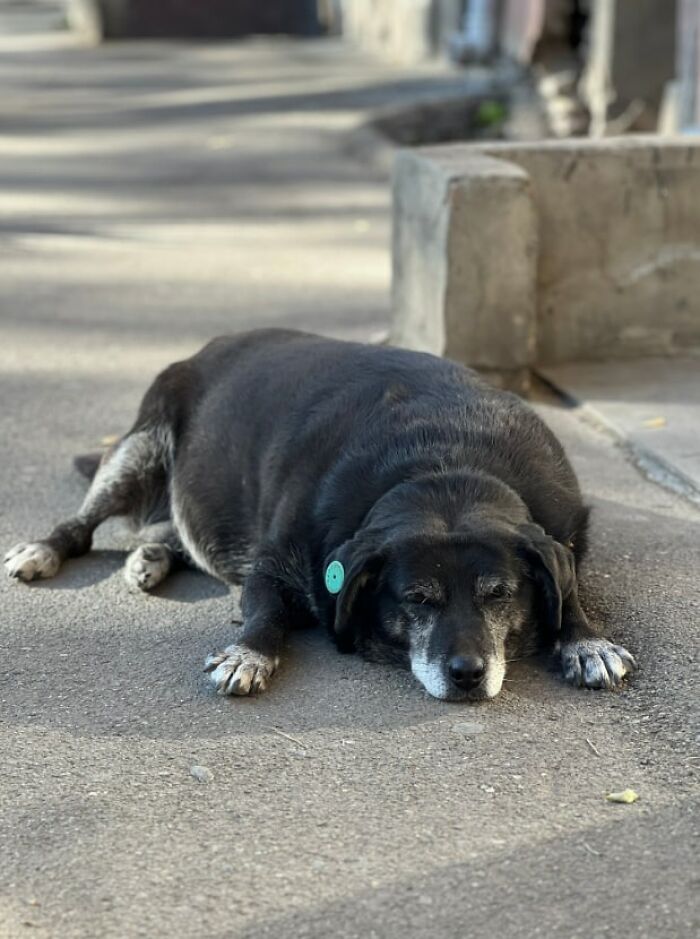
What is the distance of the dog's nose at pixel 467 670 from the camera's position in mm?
3967

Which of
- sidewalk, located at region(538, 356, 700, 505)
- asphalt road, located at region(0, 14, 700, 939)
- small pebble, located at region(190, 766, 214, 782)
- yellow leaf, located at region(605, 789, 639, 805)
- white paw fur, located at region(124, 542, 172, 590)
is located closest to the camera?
asphalt road, located at region(0, 14, 700, 939)

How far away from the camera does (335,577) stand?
425 cm

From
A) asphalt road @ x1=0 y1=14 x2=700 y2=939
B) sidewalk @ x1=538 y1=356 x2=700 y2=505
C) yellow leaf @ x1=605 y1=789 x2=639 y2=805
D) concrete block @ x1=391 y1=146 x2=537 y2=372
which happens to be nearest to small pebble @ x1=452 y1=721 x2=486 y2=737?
asphalt road @ x1=0 y1=14 x2=700 y2=939

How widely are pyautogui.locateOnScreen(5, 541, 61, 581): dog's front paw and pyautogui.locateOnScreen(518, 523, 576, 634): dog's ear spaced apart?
5.85 ft

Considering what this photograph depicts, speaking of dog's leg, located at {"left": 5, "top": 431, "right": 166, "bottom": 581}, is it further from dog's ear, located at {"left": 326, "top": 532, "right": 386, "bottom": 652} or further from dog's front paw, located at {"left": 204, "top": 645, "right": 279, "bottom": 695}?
dog's ear, located at {"left": 326, "top": 532, "right": 386, "bottom": 652}

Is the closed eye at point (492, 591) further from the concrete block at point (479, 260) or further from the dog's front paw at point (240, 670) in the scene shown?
the concrete block at point (479, 260)

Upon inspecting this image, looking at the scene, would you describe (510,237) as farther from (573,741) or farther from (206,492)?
(573,741)

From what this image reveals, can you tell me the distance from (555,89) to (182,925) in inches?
553

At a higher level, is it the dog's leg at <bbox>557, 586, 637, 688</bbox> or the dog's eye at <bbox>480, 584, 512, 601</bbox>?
the dog's eye at <bbox>480, 584, 512, 601</bbox>

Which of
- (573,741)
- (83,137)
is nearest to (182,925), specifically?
(573,741)

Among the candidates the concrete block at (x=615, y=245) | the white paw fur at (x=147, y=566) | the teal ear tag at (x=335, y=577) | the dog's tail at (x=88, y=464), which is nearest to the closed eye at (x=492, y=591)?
the teal ear tag at (x=335, y=577)

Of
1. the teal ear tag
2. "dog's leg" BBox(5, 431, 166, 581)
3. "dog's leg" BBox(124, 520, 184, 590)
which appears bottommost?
"dog's leg" BBox(124, 520, 184, 590)

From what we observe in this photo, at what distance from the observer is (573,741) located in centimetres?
389

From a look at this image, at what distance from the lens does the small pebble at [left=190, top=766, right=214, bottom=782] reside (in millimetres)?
3744
